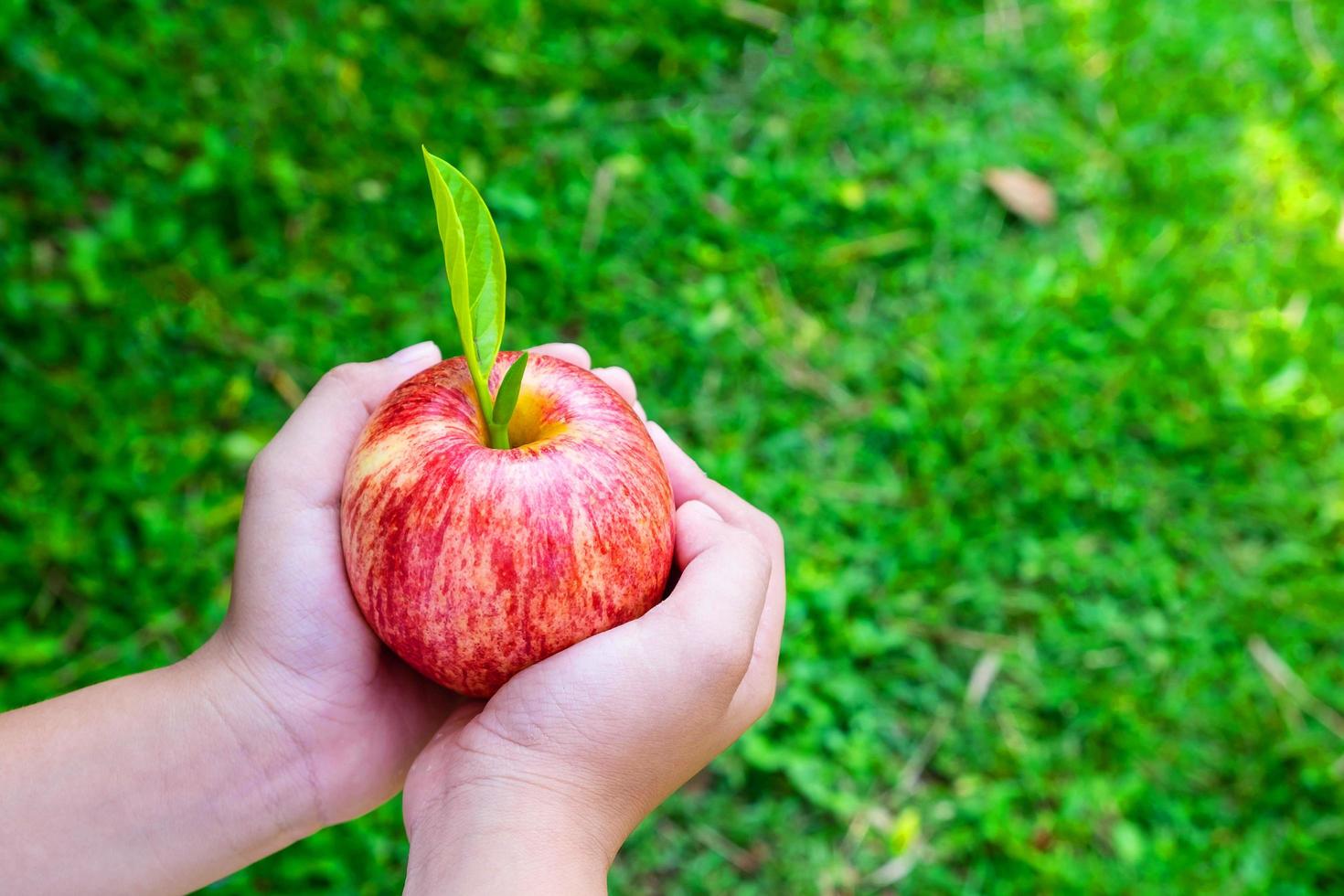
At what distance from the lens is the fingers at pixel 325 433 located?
165 centimetres

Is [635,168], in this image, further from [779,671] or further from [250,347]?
[779,671]

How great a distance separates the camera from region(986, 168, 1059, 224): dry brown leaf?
3.53 metres

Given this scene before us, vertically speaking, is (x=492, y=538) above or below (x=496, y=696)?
above

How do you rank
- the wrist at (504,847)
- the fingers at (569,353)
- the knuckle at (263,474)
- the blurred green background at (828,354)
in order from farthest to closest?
the blurred green background at (828,354)
the fingers at (569,353)
the knuckle at (263,474)
the wrist at (504,847)

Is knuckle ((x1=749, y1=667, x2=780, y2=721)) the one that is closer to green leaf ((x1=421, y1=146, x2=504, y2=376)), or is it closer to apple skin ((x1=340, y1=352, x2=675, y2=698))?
apple skin ((x1=340, y1=352, x2=675, y2=698))

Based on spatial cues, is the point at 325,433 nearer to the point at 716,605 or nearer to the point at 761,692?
the point at 716,605

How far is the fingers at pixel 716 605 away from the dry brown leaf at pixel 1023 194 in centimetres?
237

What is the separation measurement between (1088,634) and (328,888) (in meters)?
1.99

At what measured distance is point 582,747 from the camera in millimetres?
1407

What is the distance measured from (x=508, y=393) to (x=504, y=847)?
582 millimetres

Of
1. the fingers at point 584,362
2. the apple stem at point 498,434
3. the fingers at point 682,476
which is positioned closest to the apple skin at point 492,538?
the apple stem at point 498,434

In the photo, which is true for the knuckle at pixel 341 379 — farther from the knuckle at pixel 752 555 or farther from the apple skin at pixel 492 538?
the knuckle at pixel 752 555

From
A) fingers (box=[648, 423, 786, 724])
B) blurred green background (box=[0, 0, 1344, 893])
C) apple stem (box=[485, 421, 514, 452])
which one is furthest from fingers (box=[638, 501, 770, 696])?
blurred green background (box=[0, 0, 1344, 893])

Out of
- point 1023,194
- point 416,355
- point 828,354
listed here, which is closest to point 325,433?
point 416,355
